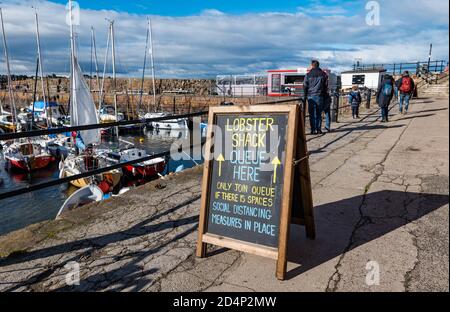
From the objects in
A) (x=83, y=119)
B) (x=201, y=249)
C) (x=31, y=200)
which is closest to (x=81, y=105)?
(x=83, y=119)

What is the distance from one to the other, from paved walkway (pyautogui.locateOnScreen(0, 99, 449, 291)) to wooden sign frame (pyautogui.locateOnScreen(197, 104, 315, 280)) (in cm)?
19

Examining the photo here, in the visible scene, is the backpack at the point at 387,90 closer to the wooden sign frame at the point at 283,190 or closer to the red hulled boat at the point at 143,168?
the wooden sign frame at the point at 283,190

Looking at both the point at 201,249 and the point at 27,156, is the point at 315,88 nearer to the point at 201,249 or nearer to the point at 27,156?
the point at 201,249

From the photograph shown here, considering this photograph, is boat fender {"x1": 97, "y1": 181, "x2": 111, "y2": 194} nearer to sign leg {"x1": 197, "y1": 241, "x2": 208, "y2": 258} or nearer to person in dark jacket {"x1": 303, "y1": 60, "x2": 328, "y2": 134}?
person in dark jacket {"x1": 303, "y1": 60, "x2": 328, "y2": 134}

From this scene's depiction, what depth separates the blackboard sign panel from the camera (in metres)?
3.01

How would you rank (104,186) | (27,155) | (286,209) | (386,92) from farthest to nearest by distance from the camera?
(27,155), (104,186), (386,92), (286,209)

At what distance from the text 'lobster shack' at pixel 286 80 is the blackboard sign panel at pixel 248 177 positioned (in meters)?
43.2

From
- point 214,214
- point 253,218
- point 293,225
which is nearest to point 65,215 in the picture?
point 214,214

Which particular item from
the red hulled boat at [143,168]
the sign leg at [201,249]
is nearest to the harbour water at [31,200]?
the red hulled boat at [143,168]

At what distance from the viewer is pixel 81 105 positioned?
1773 cm

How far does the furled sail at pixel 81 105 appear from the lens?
1761 cm

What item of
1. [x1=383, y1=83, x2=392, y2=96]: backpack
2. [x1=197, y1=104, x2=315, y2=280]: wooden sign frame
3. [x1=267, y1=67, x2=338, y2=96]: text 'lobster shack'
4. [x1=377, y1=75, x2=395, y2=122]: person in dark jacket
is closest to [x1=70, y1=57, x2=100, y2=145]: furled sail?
[x1=377, y1=75, x2=395, y2=122]: person in dark jacket

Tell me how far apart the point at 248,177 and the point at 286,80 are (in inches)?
1831
